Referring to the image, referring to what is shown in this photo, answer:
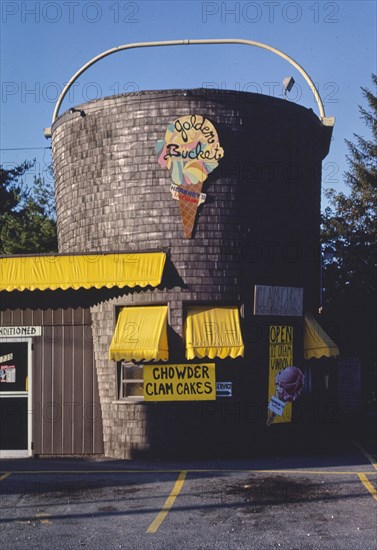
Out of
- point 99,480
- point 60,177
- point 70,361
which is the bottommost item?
point 99,480

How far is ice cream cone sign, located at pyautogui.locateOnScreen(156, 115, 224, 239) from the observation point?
52.4 ft

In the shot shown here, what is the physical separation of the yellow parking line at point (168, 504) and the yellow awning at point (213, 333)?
7.45 feet

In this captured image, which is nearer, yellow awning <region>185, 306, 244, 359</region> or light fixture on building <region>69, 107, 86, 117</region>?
yellow awning <region>185, 306, 244, 359</region>

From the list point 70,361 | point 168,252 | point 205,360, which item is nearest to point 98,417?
point 70,361

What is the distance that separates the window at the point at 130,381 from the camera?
16.2m

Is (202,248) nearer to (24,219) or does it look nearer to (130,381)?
(130,381)

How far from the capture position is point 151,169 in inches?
637

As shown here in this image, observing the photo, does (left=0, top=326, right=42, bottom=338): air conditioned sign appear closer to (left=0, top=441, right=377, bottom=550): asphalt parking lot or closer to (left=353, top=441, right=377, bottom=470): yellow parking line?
(left=0, top=441, right=377, bottom=550): asphalt parking lot

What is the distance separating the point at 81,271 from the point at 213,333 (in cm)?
280

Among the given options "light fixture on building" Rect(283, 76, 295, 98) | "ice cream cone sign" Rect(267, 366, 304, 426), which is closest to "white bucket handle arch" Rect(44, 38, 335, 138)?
"light fixture on building" Rect(283, 76, 295, 98)

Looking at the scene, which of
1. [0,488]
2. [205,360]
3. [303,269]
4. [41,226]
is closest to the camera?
[0,488]

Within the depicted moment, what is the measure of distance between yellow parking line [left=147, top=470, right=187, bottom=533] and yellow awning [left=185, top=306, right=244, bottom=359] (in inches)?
89.4

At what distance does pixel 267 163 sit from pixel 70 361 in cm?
554

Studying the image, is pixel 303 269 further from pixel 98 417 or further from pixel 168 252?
pixel 98 417
